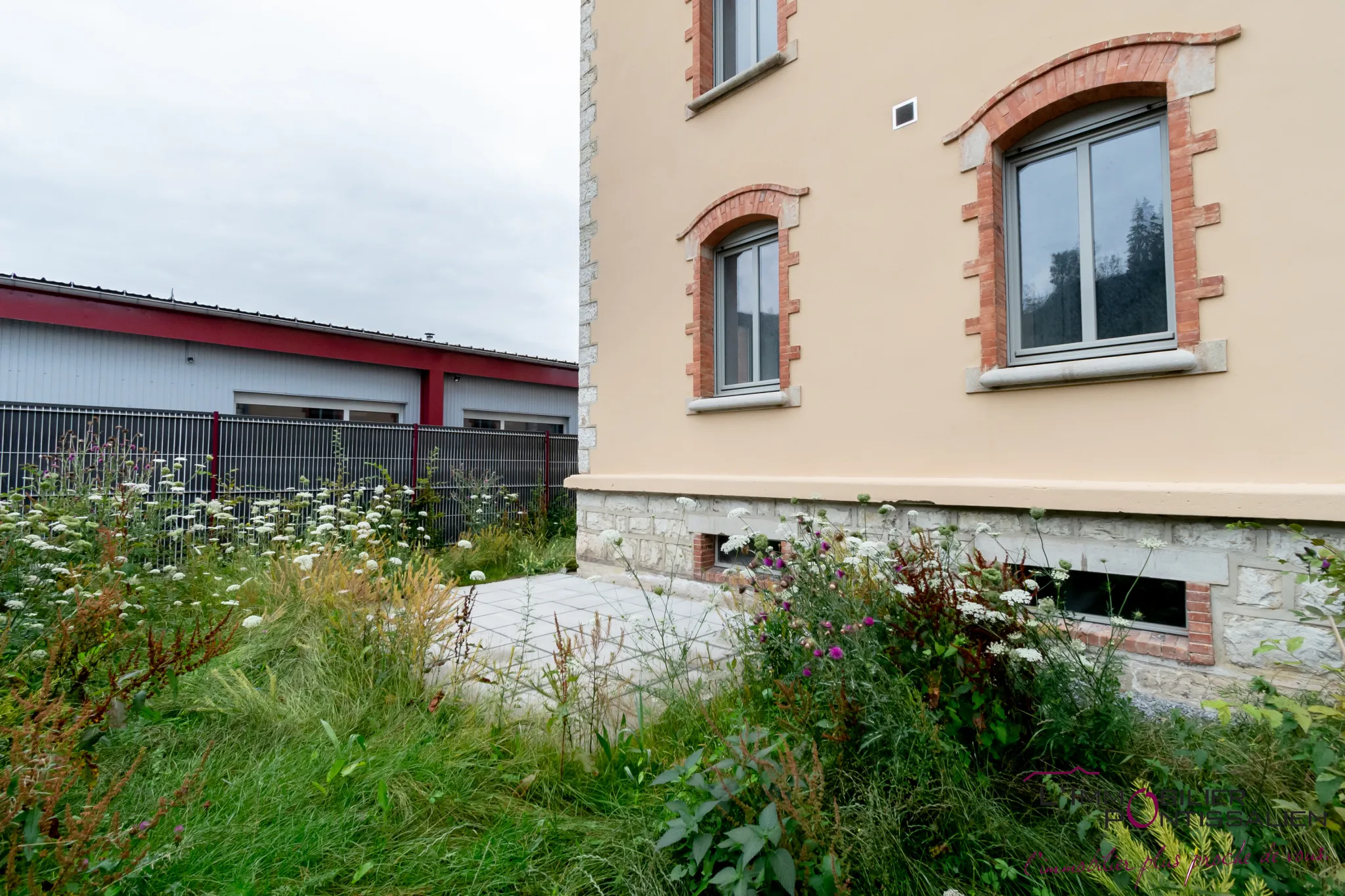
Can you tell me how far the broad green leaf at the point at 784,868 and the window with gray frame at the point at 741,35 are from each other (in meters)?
6.39

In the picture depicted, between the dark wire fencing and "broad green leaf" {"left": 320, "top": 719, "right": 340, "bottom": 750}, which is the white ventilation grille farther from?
the dark wire fencing

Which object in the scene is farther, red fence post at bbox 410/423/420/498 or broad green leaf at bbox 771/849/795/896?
red fence post at bbox 410/423/420/498

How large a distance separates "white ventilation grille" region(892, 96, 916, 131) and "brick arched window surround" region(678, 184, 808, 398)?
0.84 metres

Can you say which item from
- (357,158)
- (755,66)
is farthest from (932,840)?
(357,158)

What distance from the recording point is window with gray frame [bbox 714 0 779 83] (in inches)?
234

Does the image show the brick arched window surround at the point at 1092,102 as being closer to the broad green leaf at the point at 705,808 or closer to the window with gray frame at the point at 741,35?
the window with gray frame at the point at 741,35

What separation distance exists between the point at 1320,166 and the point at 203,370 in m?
13.1

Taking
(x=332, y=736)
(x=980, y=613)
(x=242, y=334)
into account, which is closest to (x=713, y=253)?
(x=980, y=613)

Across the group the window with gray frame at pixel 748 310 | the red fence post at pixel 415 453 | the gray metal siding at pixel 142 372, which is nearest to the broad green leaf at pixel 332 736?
the window with gray frame at pixel 748 310

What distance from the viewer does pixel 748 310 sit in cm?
611

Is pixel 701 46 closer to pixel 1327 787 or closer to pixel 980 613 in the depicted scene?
pixel 980 613

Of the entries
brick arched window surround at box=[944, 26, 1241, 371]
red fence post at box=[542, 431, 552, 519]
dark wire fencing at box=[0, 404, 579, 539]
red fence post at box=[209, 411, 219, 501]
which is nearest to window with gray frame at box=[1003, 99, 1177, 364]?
brick arched window surround at box=[944, 26, 1241, 371]

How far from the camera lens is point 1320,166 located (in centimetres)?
316

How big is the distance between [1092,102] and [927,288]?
1420 mm
